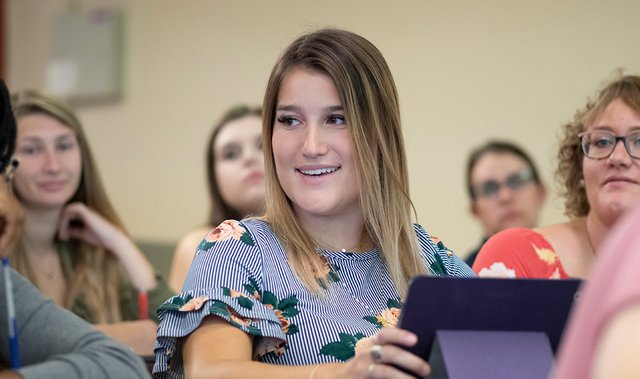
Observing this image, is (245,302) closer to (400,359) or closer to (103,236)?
(400,359)

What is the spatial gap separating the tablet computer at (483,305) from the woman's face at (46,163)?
6.88 ft

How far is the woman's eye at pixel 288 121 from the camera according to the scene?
6.23ft

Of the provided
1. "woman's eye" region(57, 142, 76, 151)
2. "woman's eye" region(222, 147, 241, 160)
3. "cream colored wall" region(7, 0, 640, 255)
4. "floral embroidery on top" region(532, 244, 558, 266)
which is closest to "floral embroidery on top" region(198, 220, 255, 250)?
"floral embroidery on top" region(532, 244, 558, 266)

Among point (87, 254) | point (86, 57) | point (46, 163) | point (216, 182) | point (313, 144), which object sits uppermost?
point (86, 57)

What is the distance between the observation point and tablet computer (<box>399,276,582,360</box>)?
130cm

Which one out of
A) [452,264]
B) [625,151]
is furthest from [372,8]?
[452,264]

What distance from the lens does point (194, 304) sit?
1.66 metres

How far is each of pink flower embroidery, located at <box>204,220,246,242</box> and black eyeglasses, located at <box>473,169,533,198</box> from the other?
8.16 ft

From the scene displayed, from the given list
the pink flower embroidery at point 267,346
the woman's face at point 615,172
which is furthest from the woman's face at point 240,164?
the pink flower embroidery at point 267,346

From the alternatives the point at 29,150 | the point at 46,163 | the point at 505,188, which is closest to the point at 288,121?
the point at 46,163

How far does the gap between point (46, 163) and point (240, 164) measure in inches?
38.7

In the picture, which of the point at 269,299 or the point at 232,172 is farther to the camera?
the point at 232,172

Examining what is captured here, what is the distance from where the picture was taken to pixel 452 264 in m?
2.07

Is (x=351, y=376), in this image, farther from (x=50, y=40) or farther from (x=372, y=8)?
(x=50, y=40)
